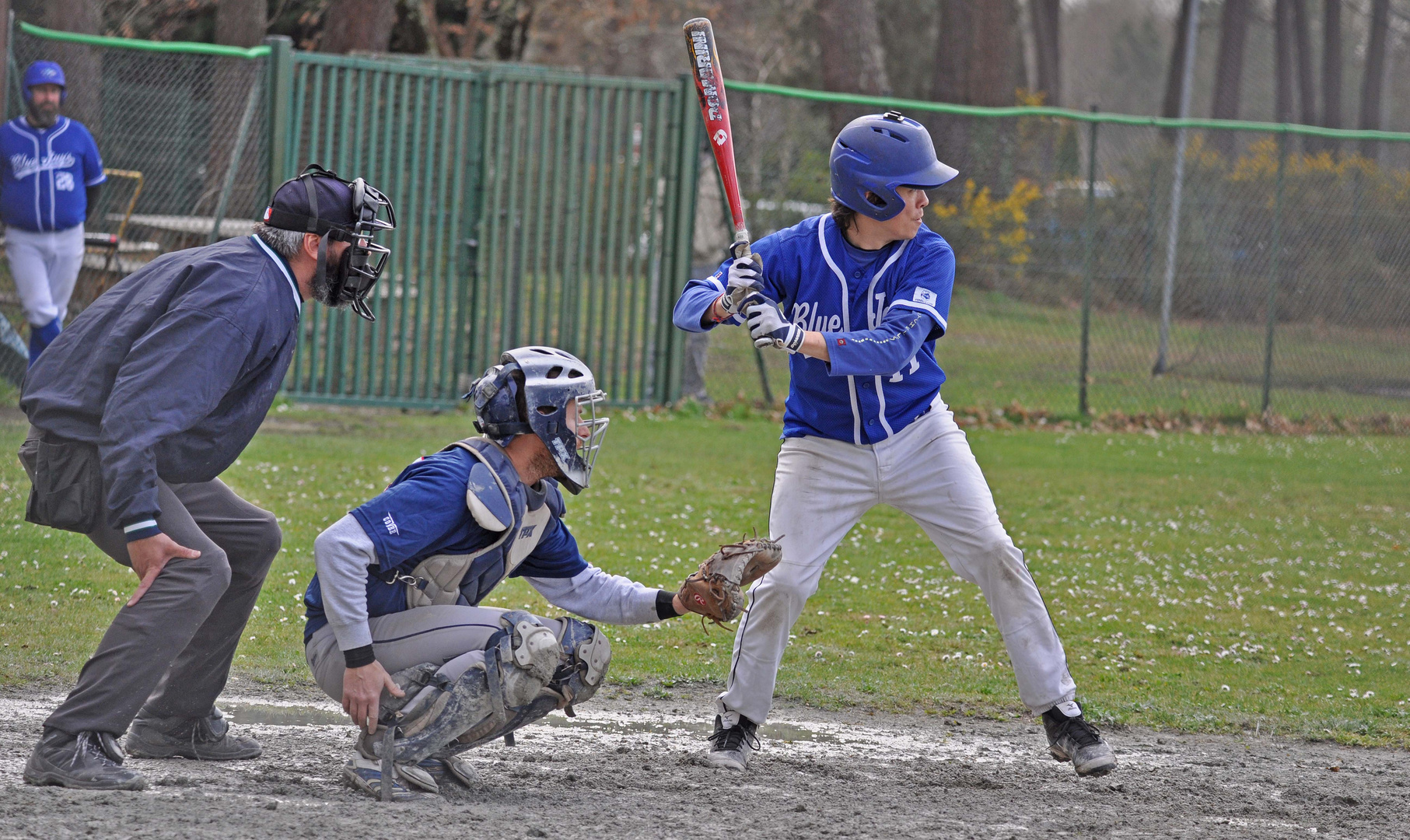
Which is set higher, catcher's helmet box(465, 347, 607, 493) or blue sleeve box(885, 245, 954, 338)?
blue sleeve box(885, 245, 954, 338)

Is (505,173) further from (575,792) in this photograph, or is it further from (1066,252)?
(575,792)

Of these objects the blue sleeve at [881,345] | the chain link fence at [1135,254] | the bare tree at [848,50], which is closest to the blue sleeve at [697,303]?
the blue sleeve at [881,345]

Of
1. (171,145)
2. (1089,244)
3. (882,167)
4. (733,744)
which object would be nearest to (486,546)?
(733,744)

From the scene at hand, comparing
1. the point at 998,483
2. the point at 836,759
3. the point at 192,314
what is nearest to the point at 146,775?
the point at 192,314

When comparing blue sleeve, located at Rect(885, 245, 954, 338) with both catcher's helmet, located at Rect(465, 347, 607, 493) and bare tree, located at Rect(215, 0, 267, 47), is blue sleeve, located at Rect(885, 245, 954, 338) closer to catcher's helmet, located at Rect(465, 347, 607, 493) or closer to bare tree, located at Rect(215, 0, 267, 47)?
catcher's helmet, located at Rect(465, 347, 607, 493)

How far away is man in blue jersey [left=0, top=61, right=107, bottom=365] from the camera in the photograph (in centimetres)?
1063

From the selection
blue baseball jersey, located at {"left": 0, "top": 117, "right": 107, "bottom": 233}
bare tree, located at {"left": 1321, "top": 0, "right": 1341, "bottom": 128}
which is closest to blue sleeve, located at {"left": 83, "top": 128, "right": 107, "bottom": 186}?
blue baseball jersey, located at {"left": 0, "top": 117, "right": 107, "bottom": 233}

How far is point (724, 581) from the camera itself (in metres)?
4.46

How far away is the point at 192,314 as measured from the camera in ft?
13.2

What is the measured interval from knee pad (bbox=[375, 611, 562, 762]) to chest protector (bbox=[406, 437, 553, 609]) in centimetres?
24

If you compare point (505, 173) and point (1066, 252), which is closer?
point (505, 173)

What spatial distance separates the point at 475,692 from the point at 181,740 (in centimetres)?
119

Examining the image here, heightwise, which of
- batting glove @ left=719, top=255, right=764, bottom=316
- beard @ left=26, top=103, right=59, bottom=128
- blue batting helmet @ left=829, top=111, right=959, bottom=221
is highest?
beard @ left=26, top=103, right=59, bottom=128

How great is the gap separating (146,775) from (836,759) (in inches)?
90.8
